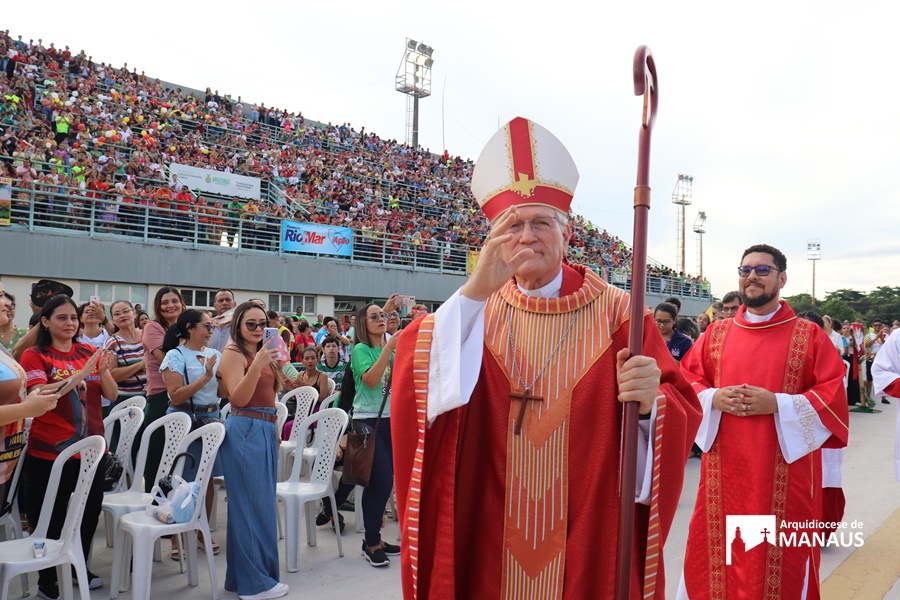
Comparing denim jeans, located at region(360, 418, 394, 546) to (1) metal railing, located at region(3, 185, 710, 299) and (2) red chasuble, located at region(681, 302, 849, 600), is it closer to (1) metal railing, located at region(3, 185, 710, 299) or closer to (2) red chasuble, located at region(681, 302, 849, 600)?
(2) red chasuble, located at region(681, 302, 849, 600)

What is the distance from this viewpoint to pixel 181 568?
15.4ft

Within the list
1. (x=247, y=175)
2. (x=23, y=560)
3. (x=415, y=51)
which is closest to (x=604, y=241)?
(x=415, y=51)

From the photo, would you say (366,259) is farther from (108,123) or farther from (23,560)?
(23,560)

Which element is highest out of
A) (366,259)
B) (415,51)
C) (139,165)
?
(415,51)

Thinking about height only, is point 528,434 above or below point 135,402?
above

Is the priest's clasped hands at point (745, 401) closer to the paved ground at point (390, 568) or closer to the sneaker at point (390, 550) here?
the paved ground at point (390, 568)

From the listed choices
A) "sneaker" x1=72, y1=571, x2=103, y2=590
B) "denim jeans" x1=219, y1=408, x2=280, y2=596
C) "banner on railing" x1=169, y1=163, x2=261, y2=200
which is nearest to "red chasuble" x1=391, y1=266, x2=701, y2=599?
"denim jeans" x1=219, y1=408, x2=280, y2=596

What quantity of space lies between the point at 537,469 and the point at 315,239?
A: 17140mm

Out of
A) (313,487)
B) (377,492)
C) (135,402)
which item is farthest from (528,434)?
(135,402)

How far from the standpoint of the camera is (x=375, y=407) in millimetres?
5254

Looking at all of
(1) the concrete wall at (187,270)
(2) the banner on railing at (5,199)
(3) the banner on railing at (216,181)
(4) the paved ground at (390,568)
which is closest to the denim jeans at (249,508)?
(4) the paved ground at (390,568)

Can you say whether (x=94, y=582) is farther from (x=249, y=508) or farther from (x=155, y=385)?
(x=155, y=385)

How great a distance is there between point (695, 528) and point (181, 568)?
3.42 metres

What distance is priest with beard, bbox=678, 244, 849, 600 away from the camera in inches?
140
